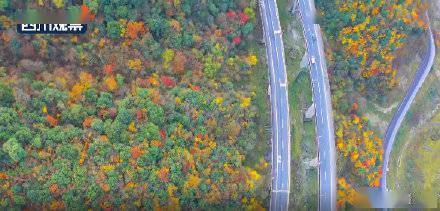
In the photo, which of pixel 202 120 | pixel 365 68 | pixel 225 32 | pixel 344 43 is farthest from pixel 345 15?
pixel 202 120

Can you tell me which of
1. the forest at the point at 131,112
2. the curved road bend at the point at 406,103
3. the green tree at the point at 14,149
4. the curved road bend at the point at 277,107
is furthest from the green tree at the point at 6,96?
the curved road bend at the point at 406,103

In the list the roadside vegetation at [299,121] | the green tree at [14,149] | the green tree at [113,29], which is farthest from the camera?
the roadside vegetation at [299,121]

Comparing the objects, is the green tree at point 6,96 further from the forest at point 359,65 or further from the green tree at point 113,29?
the forest at point 359,65

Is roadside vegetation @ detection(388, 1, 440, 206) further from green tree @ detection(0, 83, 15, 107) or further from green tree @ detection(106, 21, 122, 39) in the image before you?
green tree @ detection(0, 83, 15, 107)

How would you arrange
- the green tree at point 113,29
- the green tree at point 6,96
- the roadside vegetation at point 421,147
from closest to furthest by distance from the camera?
the green tree at point 6,96, the green tree at point 113,29, the roadside vegetation at point 421,147

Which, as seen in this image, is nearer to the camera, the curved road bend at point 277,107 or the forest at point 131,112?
the forest at point 131,112
